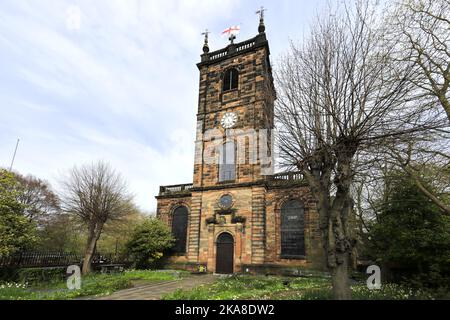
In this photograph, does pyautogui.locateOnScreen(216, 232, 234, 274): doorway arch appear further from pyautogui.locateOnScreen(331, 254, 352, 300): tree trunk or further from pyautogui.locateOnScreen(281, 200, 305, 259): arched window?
pyautogui.locateOnScreen(331, 254, 352, 300): tree trunk

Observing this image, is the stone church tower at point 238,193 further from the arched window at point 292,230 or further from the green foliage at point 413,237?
the green foliage at point 413,237

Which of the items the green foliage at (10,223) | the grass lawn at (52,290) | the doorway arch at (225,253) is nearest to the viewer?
the grass lawn at (52,290)

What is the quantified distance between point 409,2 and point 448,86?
Answer: 3509 millimetres

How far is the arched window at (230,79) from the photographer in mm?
22750

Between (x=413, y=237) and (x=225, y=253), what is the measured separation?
12139 mm

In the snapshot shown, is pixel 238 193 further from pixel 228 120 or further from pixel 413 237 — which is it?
pixel 413 237

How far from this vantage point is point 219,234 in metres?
19.2

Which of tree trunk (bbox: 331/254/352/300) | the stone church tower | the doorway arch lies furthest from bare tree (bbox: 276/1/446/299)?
the doorway arch

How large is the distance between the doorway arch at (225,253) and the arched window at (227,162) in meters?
4.54

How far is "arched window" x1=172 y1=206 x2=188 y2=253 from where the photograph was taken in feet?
69.5

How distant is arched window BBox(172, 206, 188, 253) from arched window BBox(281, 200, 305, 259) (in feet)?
27.4

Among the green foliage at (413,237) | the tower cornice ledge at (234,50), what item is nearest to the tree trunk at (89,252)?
the green foliage at (413,237)

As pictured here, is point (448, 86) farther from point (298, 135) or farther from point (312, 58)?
point (298, 135)
